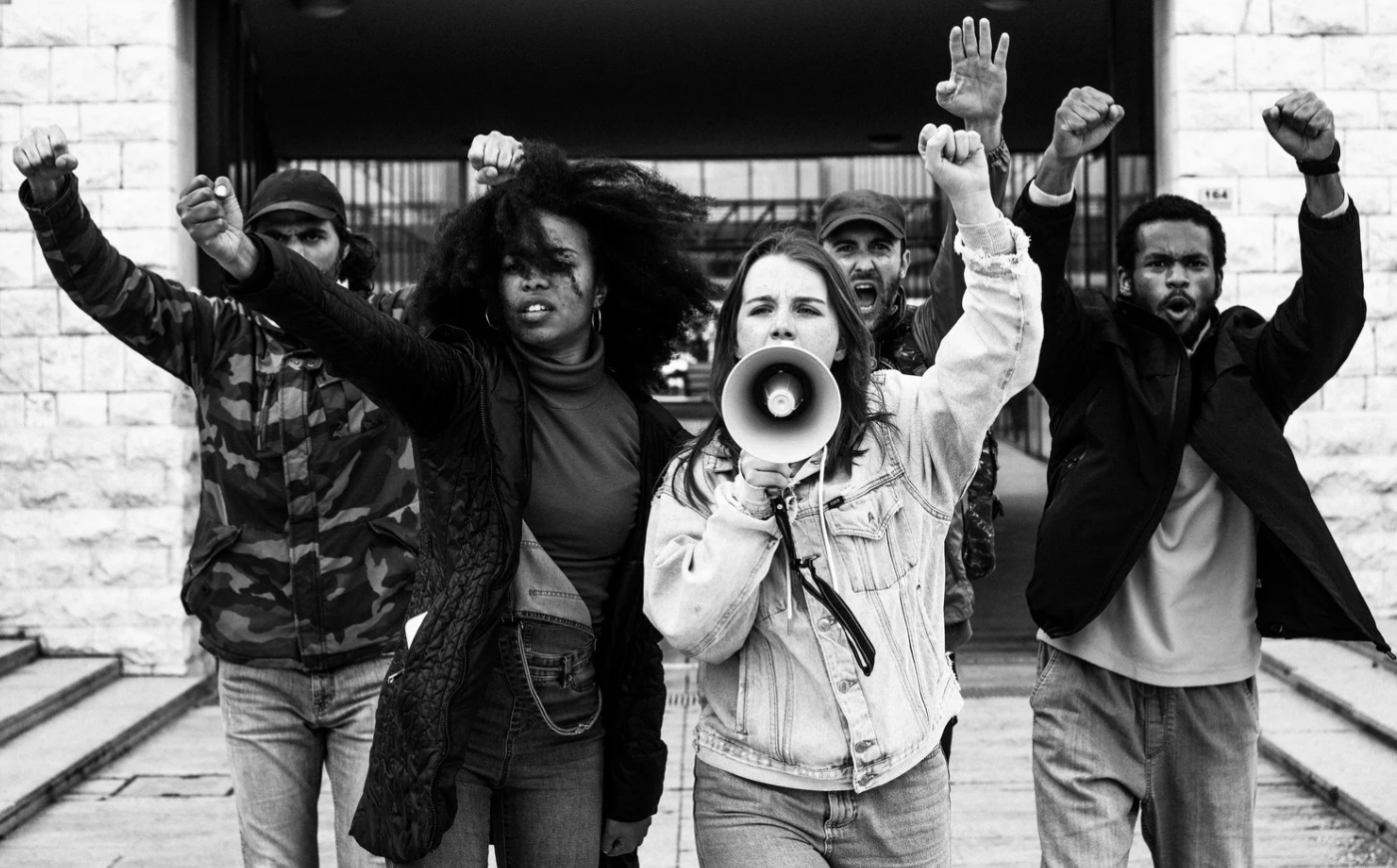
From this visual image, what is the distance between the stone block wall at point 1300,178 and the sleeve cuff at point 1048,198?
4552mm

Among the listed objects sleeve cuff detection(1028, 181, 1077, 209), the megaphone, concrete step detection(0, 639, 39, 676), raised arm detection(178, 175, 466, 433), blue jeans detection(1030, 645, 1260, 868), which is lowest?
concrete step detection(0, 639, 39, 676)

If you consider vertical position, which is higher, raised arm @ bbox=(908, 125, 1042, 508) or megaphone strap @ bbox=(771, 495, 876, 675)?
raised arm @ bbox=(908, 125, 1042, 508)

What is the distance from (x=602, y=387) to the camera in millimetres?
3125

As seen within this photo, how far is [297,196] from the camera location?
146 inches

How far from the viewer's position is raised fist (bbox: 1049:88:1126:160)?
10.3 feet

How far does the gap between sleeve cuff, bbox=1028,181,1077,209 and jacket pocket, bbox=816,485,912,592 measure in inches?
38.9

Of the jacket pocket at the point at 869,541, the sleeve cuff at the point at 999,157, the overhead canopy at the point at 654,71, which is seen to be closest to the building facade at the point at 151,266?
the overhead canopy at the point at 654,71

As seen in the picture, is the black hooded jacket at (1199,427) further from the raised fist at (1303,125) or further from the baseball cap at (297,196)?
the baseball cap at (297,196)

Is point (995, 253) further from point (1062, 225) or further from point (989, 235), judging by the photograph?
point (1062, 225)

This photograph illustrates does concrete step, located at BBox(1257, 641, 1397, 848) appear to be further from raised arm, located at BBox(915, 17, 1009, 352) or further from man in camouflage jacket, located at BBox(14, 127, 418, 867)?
man in camouflage jacket, located at BBox(14, 127, 418, 867)

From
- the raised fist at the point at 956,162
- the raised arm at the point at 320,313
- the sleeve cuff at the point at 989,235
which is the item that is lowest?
the raised arm at the point at 320,313

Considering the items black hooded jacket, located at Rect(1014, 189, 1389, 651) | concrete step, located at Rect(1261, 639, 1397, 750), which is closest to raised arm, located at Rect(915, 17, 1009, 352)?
black hooded jacket, located at Rect(1014, 189, 1389, 651)

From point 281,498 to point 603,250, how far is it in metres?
1.05

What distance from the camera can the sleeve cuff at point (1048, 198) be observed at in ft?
10.7
